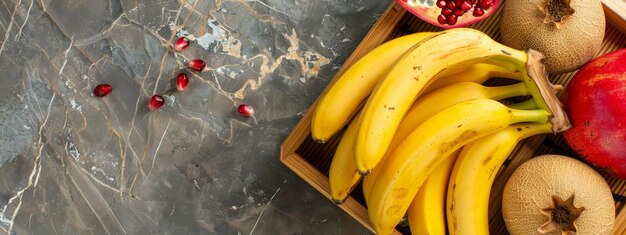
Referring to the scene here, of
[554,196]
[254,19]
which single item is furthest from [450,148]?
[254,19]

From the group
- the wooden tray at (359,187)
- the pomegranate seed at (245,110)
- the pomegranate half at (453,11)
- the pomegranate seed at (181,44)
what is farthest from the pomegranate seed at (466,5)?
the pomegranate seed at (181,44)

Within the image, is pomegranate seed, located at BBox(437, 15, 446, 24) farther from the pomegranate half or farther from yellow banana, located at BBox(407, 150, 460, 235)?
yellow banana, located at BBox(407, 150, 460, 235)

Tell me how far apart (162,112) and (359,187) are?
0.58 metres

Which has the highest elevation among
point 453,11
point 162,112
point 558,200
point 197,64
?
point 453,11

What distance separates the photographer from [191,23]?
1.84 m

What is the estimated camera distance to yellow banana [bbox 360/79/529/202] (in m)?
1.41

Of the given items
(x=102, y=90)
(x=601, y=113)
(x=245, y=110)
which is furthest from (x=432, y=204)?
(x=102, y=90)

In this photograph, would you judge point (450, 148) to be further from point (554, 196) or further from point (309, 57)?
point (309, 57)

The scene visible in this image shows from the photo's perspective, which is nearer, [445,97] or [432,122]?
[432,122]

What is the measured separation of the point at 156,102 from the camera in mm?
1800

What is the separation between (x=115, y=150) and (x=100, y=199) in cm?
14

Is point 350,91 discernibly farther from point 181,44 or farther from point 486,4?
point 181,44

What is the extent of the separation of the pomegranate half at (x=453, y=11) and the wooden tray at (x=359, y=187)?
0.22 feet

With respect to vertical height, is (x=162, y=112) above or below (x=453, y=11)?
below
